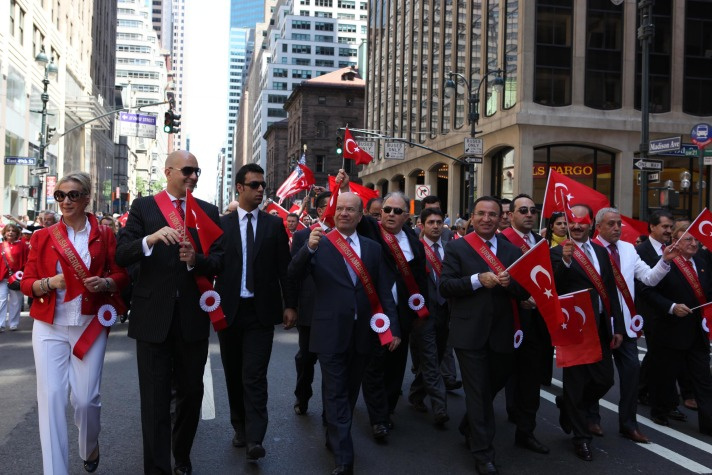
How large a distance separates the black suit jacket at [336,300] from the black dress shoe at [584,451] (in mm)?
1836

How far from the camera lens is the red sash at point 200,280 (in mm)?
4918

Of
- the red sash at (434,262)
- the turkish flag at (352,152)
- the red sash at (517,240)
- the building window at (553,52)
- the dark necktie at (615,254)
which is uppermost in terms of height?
the building window at (553,52)

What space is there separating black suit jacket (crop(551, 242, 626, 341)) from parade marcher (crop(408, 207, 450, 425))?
1170 millimetres

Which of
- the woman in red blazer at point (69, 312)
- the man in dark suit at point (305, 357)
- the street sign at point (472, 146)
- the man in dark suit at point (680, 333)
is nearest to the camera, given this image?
the woman in red blazer at point (69, 312)

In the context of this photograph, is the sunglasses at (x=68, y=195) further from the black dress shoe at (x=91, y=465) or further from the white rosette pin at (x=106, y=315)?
the black dress shoe at (x=91, y=465)

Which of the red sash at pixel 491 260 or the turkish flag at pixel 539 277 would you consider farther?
the red sash at pixel 491 260

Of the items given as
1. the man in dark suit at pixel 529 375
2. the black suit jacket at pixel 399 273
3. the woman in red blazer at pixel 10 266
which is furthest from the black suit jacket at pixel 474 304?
the woman in red blazer at pixel 10 266

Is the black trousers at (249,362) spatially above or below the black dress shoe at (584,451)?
above

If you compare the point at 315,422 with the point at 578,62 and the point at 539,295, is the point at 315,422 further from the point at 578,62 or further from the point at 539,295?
the point at 578,62

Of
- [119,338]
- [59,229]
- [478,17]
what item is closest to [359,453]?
[59,229]

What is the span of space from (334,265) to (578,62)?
1205 inches

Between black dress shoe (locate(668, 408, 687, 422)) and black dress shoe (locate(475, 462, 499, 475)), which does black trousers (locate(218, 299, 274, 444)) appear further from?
black dress shoe (locate(668, 408, 687, 422))

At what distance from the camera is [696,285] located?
271 inches

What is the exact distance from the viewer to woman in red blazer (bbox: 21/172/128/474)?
4609mm
